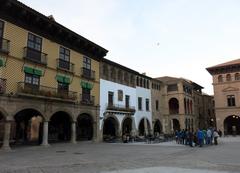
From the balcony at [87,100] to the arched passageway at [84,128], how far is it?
2643mm

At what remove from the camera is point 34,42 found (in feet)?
77.2

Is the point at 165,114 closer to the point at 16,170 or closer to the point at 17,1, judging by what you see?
the point at 17,1

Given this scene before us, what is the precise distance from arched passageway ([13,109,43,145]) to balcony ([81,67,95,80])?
6312 mm

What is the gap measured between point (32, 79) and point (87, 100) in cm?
769

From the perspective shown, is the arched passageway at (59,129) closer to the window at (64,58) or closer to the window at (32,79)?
the window at (64,58)

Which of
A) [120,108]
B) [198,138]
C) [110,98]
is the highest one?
[110,98]

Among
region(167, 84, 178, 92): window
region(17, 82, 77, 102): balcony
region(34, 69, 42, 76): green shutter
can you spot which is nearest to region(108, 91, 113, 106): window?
region(17, 82, 77, 102): balcony

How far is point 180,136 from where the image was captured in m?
27.2

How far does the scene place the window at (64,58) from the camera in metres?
26.1

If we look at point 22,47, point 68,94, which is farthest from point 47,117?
point 22,47

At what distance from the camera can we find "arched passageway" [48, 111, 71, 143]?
3001cm

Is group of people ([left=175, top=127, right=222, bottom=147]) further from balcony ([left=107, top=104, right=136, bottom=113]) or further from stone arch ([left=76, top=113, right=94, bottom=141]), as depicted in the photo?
stone arch ([left=76, top=113, right=94, bottom=141])

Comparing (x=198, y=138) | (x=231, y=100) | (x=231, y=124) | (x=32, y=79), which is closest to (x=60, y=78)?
(x=32, y=79)

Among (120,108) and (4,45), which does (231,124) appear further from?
(4,45)
